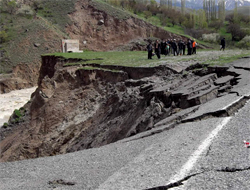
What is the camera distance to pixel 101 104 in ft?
53.4

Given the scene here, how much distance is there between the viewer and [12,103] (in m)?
31.2

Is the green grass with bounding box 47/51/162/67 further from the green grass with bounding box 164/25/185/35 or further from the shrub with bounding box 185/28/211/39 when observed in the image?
the shrub with bounding box 185/28/211/39

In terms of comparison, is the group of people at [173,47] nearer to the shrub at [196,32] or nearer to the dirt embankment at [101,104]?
the dirt embankment at [101,104]

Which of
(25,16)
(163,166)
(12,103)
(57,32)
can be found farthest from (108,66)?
(25,16)

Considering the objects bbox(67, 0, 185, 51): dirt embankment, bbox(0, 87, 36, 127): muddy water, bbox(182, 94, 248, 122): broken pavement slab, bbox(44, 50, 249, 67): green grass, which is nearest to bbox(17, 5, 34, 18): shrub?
bbox(67, 0, 185, 51): dirt embankment

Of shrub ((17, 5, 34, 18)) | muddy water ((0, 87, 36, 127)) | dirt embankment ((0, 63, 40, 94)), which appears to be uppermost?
shrub ((17, 5, 34, 18))

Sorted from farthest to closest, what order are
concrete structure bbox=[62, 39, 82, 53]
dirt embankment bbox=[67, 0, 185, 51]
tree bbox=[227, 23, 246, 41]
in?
dirt embankment bbox=[67, 0, 185, 51]
tree bbox=[227, 23, 246, 41]
concrete structure bbox=[62, 39, 82, 53]

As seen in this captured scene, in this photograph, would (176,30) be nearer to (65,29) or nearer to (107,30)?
(107,30)

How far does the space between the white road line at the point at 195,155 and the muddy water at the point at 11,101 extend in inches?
889

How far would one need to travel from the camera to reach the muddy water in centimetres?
2767

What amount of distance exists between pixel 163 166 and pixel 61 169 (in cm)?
254

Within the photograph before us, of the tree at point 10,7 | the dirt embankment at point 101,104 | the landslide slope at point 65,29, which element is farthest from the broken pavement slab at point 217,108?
the tree at point 10,7

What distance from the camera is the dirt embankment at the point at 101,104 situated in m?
10.9

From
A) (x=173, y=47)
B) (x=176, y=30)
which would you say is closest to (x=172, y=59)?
Answer: (x=173, y=47)
